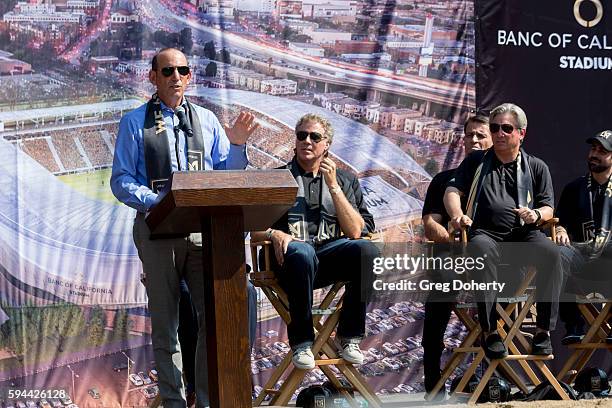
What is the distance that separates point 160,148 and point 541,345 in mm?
2437

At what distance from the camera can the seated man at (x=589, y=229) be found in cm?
623

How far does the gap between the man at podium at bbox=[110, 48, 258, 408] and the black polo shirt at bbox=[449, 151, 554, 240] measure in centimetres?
166

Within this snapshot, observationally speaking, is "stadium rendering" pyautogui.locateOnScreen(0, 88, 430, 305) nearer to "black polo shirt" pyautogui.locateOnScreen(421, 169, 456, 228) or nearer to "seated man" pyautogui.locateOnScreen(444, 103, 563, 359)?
"black polo shirt" pyautogui.locateOnScreen(421, 169, 456, 228)

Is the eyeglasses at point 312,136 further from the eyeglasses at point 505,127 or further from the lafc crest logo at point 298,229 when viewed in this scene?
the eyeglasses at point 505,127

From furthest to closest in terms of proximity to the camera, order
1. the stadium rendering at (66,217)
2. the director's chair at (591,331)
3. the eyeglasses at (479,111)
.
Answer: the eyeglasses at (479,111)
the stadium rendering at (66,217)
the director's chair at (591,331)

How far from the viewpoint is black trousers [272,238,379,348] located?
5227 mm

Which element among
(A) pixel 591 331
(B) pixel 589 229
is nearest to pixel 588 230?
(B) pixel 589 229

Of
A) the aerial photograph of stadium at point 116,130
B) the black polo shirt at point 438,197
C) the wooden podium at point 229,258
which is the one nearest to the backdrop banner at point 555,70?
the aerial photograph of stadium at point 116,130

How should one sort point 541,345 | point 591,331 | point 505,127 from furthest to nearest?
point 591,331
point 505,127
point 541,345

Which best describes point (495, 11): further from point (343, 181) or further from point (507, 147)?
point (343, 181)

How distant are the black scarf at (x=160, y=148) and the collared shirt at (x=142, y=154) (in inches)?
0.8

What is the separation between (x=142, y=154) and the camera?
15.6 feet

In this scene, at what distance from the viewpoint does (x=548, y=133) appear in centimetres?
726

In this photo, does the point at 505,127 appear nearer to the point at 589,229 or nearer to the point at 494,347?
the point at 589,229
